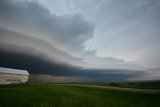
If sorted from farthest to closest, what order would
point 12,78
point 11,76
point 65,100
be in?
point 12,78
point 11,76
point 65,100

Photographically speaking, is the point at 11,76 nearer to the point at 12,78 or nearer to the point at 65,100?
the point at 12,78

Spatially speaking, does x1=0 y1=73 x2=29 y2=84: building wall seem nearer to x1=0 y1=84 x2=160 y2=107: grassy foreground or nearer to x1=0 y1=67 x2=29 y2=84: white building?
x1=0 y1=67 x2=29 y2=84: white building

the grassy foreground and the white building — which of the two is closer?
the grassy foreground

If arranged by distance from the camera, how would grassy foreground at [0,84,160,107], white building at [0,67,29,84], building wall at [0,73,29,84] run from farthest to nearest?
white building at [0,67,29,84], building wall at [0,73,29,84], grassy foreground at [0,84,160,107]

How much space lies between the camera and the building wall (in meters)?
74.0

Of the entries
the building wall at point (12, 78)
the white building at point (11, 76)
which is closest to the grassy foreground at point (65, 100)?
the building wall at point (12, 78)

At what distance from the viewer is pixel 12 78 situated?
8019 centimetres

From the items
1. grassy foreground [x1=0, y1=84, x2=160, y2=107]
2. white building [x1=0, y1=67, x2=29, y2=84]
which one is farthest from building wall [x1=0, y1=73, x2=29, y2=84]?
grassy foreground [x1=0, y1=84, x2=160, y2=107]

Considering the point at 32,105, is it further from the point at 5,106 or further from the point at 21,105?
the point at 5,106

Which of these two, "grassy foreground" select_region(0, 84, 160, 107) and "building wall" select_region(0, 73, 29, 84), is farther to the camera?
"building wall" select_region(0, 73, 29, 84)

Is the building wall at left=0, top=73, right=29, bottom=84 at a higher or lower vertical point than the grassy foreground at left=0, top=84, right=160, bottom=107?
higher

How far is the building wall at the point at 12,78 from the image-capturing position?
7400cm

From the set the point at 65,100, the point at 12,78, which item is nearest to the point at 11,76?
the point at 12,78

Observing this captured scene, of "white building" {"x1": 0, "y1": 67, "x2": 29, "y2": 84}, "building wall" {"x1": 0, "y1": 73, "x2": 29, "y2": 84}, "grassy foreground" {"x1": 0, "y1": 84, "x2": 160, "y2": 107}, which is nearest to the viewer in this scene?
"grassy foreground" {"x1": 0, "y1": 84, "x2": 160, "y2": 107}
